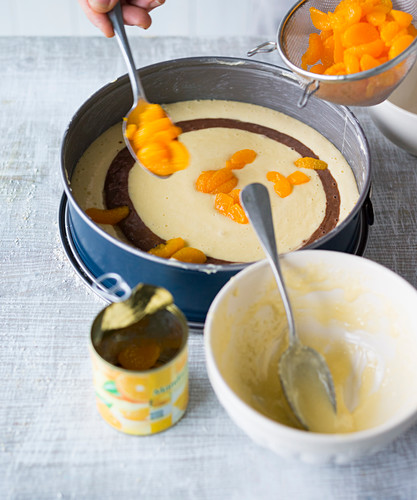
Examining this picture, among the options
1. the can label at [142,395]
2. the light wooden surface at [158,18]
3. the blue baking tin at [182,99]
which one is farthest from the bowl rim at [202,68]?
the light wooden surface at [158,18]

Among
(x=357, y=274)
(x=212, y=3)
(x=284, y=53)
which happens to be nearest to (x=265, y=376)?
(x=357, y=274)

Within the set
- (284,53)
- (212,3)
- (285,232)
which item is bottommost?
(212,3)

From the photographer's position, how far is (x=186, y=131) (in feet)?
5.89

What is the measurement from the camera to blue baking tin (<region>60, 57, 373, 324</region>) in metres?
1.25

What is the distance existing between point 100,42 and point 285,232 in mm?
1015

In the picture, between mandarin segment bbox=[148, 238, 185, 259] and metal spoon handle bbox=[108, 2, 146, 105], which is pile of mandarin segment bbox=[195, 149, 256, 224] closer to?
mandarin segment bbox=[148, 238, 185, 259]

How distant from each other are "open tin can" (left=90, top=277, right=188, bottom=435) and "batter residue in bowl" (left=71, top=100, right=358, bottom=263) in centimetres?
36

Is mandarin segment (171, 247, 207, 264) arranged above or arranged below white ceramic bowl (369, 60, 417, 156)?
below

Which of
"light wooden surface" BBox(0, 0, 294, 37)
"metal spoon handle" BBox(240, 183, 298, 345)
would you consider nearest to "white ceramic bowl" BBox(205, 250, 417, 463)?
"metal spoon handle" BBox(240, 183, 298, 345)

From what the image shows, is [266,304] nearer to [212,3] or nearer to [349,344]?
[349,344]

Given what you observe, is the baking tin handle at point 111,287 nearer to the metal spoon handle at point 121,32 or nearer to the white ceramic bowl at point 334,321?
the white ceramic bowl at point 334,321

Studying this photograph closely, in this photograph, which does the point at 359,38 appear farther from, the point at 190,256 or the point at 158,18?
the point at 158,18

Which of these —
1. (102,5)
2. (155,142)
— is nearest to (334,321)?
(155,142)

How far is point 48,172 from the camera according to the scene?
1.69 metres
